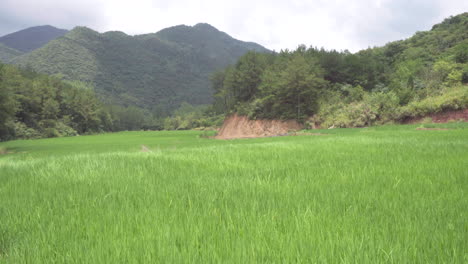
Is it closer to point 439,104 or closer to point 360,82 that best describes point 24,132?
point 360,82

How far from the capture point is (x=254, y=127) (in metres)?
42.8

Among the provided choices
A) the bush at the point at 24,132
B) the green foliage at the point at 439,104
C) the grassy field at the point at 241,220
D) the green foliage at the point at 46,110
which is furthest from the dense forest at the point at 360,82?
the bush at the point at 24,132

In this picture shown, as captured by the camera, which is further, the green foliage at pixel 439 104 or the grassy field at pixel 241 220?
the green foliage at pixel 439 104

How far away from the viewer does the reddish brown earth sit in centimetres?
3875

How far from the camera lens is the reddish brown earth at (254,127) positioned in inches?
1526

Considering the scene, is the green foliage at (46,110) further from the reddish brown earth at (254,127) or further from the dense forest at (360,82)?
the dense forest at (360,82)

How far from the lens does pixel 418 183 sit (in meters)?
2.93

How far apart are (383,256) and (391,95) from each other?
3187 centimetres

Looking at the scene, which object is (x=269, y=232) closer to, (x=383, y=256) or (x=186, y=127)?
(x=383, y=256)

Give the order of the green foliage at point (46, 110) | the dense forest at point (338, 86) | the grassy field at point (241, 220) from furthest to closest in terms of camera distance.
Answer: the green foliage at point (46, 110) < the dense forest at point (338, 86) < the grassy field at point (241, 220)

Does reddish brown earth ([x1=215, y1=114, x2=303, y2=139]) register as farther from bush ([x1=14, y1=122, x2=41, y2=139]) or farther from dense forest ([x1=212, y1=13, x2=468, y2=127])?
bush ([x1=14, y1=122, x2=41, y2=139])

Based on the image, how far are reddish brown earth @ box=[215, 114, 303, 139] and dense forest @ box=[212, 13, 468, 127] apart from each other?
111cm

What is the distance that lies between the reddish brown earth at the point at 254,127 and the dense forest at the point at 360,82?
111 cm

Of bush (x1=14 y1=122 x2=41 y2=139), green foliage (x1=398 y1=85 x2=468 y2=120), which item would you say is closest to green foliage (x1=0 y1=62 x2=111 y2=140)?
bush (x1=14 y1=122 x2=41 y2=139)
